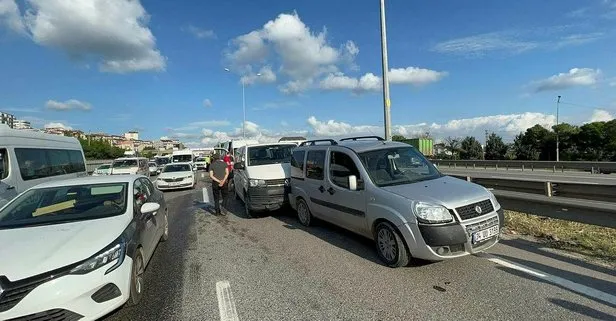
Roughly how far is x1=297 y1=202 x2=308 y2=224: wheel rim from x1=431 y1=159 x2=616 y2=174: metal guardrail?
2338cm

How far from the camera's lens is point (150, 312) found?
404 cm

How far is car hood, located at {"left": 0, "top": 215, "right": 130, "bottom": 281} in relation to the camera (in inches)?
130

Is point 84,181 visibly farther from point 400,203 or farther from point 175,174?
point 175,174

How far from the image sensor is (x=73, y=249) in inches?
140

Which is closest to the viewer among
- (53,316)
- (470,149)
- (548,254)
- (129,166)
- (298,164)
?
(53,316)

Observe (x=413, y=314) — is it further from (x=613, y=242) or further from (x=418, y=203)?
(x=613, y=242)

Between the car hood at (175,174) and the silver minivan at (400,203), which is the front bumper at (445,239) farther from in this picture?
the car hood at (175,174)

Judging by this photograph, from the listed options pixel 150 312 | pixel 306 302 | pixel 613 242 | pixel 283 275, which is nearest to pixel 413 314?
pixel 306 302

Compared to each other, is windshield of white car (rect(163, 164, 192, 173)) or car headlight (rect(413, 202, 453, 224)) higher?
windshield of white car (rect(163, 164, 192, 173))

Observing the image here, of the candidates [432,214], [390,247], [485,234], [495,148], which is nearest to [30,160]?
[390,247]

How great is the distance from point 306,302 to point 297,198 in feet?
14.6

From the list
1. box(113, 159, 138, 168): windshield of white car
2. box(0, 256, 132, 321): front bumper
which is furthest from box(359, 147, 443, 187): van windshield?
box(113, 159, 138, 168): windshield of white car

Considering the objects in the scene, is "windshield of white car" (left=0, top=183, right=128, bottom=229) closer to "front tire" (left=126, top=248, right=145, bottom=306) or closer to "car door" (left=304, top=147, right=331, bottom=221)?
"front tire" (left=126, top=248, right=145, bottom=306)

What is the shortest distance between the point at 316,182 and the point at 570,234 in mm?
4591
